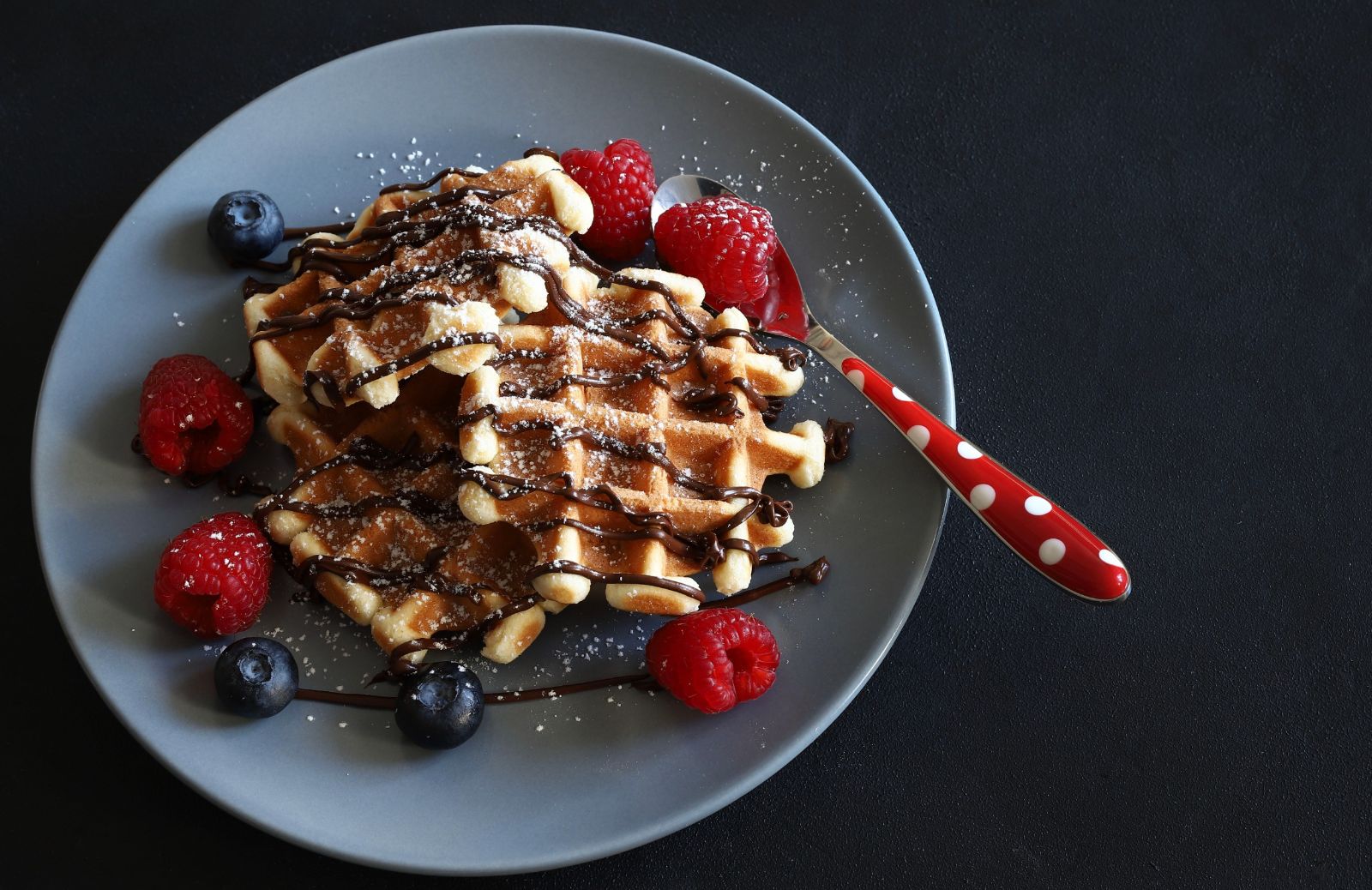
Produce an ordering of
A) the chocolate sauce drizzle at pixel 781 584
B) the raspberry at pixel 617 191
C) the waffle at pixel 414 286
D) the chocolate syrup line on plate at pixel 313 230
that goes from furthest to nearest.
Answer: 1. the chocolate syrup line on plate at pixel 313 230
2. the raspberry at pixel 617 191
3. the chocolate sauce drizzle at pixel 781 584
4. the waffle at pixel 414 286

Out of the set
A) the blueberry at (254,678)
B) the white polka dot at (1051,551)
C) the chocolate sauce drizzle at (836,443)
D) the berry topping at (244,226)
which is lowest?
the blueberry at (254,678)

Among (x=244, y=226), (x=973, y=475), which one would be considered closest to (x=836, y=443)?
(x=973, y=475)

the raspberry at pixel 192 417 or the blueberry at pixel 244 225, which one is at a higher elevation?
the blueberry at pixel 244 225

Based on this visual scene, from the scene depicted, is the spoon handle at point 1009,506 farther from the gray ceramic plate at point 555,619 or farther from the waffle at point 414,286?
the waffle at point 414,286

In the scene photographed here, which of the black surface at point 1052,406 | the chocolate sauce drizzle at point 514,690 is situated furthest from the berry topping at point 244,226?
the chocolate sauce drizzle at point 514,690

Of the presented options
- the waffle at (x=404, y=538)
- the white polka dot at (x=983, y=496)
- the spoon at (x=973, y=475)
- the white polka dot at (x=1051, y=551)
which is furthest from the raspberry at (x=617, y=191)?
the white polka dot at (x=1051, y=551)

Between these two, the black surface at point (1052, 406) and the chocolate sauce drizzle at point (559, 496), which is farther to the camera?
the black surface at point (1052, 406)

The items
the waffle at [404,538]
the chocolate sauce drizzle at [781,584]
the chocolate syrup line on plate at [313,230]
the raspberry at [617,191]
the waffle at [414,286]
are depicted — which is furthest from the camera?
the chocolate syrup line on plate at [313,230]

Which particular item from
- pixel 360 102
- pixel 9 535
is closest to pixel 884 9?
pixel 360 102
